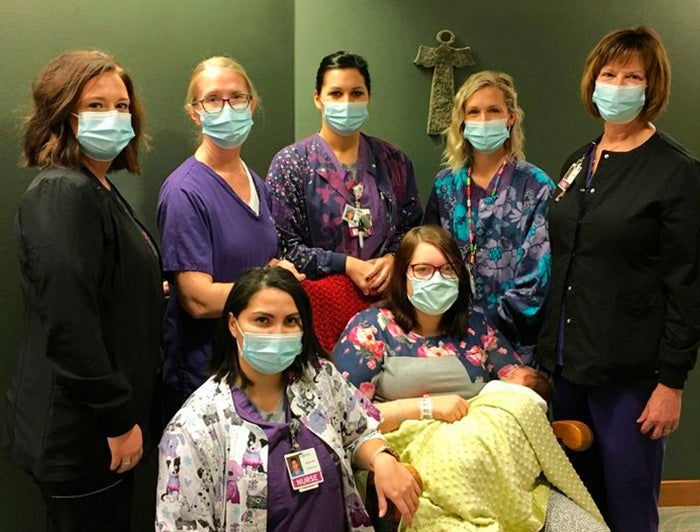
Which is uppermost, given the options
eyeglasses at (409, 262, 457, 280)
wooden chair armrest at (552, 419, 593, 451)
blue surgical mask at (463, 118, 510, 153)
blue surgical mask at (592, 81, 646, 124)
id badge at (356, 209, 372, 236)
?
blue surgical mask at (592, 81, 646, 124)

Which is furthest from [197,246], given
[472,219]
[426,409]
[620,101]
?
[620,101]

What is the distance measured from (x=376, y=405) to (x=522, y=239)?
31.0 inches

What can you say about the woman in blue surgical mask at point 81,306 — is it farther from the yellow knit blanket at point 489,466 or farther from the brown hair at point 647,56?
the brown hair at point 647,56

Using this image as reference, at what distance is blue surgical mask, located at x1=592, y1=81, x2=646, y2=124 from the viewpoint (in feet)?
7.43

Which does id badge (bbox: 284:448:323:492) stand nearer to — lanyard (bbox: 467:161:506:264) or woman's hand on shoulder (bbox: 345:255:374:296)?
woman's hand on shoulder (bbox: 345:255:374:296)

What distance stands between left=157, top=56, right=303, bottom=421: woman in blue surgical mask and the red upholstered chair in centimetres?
16

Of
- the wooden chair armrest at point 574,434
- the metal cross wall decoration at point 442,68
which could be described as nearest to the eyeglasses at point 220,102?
the metal cross wall decoration at point 442,68

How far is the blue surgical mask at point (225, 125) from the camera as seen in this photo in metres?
2.31

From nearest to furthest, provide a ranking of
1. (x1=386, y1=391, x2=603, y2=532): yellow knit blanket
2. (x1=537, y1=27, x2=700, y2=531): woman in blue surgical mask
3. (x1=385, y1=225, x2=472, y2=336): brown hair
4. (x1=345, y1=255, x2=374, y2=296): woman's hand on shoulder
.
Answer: (x1=386, y1=391, x2=603, y2=532): yellow knit blanket, (x1=537, y1=27, x2=700, y2=531): woman in blue surgical mask, (x1=385, y1=225, x2=472, y2=336): brown hair, (x1=345, y1=255, x2=374, y2=296): woman's hand on shoulder

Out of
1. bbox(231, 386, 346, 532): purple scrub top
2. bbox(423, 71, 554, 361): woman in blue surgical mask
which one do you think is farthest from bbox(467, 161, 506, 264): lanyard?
bbox(231, 386, 346, 532): purple scrub top

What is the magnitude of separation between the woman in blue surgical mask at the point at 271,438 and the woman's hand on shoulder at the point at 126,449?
0.42 ft

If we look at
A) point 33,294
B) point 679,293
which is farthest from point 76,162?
point 679,293

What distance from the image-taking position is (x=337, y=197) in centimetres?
257

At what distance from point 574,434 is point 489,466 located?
1.24 ft
